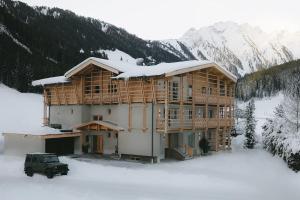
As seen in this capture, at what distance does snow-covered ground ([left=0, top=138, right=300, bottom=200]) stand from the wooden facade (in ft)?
15.6

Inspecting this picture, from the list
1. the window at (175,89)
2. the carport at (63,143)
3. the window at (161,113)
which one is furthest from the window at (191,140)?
the carport at (63,143)

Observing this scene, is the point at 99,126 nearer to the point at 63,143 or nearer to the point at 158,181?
the point at 63,143

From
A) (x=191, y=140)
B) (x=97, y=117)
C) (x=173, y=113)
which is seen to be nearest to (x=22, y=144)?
(x=97, y=117)

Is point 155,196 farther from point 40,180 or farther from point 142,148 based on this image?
point 142,148

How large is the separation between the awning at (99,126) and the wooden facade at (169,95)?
64.4 inches

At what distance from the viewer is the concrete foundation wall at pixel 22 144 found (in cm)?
4075

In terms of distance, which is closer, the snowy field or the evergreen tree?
the snowy field

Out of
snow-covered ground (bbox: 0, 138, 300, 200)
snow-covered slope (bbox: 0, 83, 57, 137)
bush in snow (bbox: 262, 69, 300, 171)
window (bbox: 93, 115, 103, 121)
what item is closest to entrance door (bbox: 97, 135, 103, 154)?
window (bbox: 93, 115, 103, 121)

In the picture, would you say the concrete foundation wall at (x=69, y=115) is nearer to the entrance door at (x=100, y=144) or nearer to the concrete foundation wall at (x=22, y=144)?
the entrance door at (x=100, y=144)

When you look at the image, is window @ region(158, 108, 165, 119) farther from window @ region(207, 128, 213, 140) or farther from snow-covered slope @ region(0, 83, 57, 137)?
snow-covered slope @ region(0, 83, 57, 137)

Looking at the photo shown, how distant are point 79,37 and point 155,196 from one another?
17814 cm

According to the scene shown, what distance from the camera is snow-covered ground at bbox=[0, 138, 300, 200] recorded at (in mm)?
25812

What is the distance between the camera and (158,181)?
101 ft

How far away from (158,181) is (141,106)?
12052 mm
